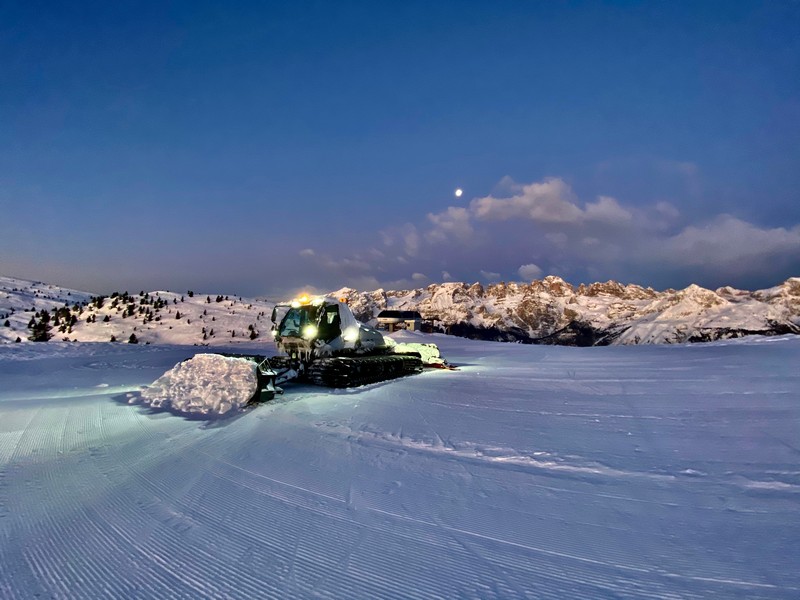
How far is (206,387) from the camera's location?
828 cm

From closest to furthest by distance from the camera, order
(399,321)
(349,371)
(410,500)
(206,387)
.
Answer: (410,500)
(206,387)
(349,371)
(399,321)

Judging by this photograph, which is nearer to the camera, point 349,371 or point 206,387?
point 206,387

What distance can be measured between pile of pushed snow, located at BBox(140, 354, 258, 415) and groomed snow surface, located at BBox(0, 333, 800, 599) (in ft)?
1.17

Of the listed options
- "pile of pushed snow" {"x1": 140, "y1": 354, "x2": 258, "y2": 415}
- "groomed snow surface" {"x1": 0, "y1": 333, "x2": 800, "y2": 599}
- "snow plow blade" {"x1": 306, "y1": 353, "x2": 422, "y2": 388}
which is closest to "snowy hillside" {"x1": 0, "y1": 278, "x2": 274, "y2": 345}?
"snow plow blade" {"x1": 306, "y1": 353, "x2": 422, "y2": 388}

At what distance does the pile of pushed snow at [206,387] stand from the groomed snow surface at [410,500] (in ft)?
1.17

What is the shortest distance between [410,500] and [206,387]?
5762 mm

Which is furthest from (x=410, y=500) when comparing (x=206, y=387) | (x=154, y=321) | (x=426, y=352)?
(x=154, y=321)

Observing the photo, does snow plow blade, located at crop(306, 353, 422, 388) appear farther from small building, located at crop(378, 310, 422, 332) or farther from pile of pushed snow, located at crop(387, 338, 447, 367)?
small building, located at crop(378, 310, 422, 332)

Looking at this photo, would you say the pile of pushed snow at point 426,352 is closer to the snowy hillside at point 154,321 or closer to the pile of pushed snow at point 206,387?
the pile of pushed snow at point 206,387

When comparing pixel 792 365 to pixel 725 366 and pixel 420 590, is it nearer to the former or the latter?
pixel 725 366

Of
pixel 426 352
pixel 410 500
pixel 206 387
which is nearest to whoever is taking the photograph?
pixel 410 500

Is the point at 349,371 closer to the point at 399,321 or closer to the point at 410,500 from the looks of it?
the point at 410,500

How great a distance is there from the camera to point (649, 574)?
274cm

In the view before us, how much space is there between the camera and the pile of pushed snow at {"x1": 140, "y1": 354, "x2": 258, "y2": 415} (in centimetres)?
805
